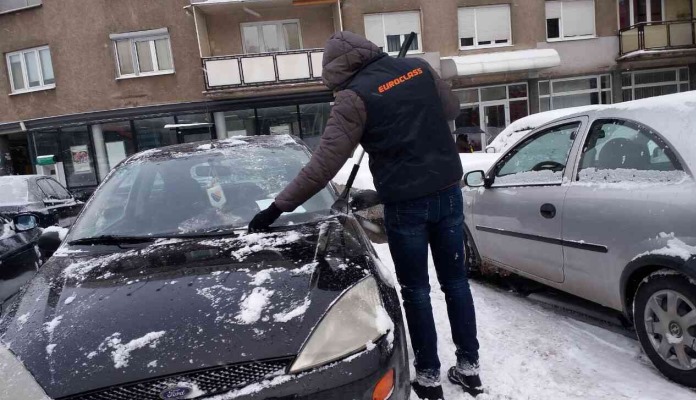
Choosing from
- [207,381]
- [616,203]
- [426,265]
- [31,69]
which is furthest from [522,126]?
[31,69]

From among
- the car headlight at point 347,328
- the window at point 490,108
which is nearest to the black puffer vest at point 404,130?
the car headlight at point 347,328

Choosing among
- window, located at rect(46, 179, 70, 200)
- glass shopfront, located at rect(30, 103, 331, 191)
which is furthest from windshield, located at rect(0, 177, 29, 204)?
glass shopfront, located at rect(30, 103, 331, 191)

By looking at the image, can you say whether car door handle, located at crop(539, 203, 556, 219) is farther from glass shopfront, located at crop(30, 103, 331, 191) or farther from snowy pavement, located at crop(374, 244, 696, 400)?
glass shopfront, located at crop(30, 103, 331, 191)

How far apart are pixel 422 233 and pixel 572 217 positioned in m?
1.30

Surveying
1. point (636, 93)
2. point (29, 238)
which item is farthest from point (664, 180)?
point (636, 93)

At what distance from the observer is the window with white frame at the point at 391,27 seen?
57.3 ft

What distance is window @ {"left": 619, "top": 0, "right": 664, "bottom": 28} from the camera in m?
18.8

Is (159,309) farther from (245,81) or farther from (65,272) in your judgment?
(245,81)

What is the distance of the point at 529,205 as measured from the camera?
139 inches

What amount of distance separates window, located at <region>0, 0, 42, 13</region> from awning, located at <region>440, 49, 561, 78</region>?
15.5m

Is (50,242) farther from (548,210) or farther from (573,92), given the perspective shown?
(573,92)

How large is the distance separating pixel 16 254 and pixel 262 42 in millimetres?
14905

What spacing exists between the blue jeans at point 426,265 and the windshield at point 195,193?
0.63 metres

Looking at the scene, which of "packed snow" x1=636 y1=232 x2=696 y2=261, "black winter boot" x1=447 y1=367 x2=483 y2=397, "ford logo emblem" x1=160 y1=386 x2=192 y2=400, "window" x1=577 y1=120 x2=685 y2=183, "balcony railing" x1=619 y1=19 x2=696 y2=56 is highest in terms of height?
"balcony railing" x1=619 y1=19 x2=696 y2=56
